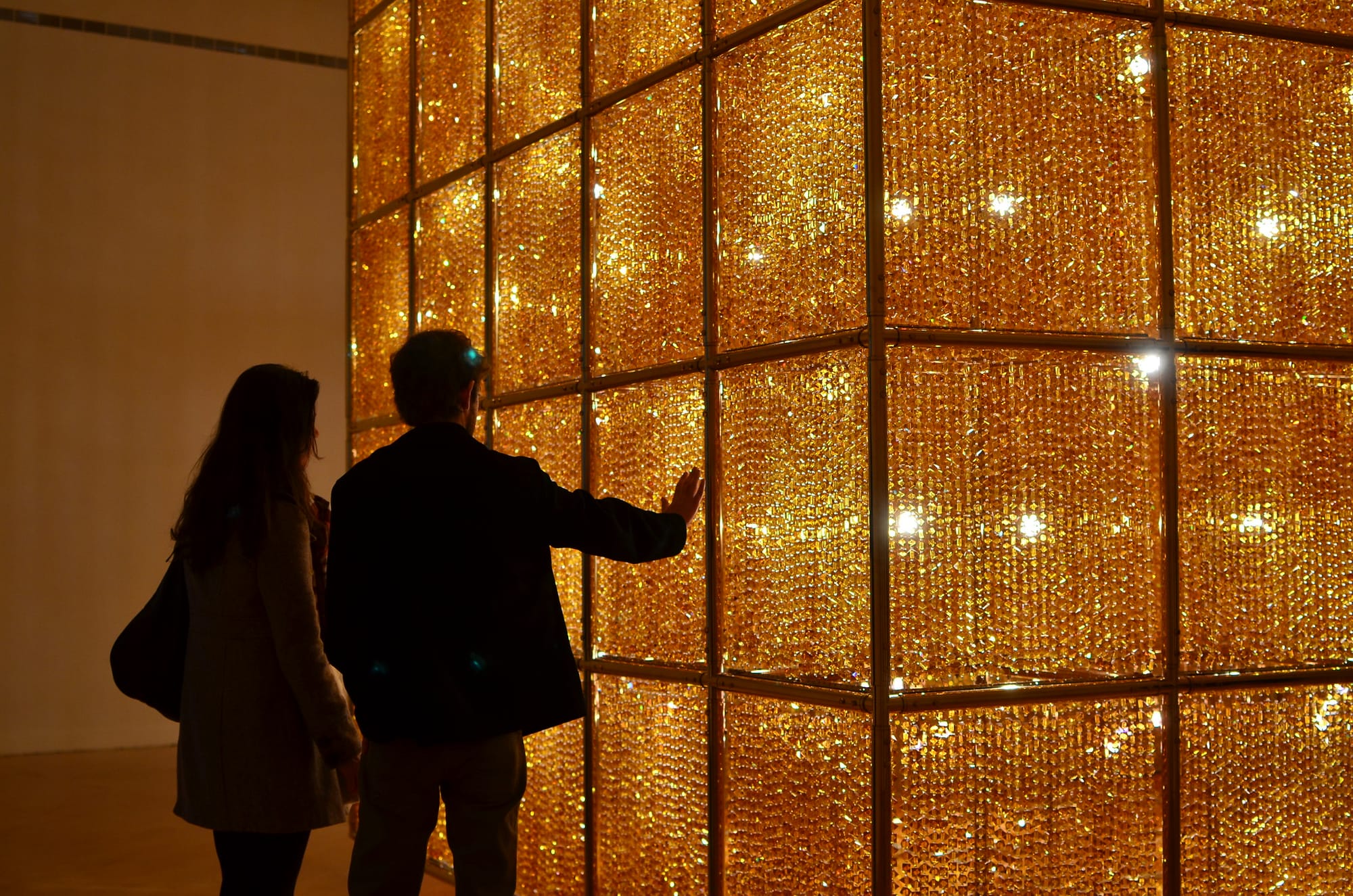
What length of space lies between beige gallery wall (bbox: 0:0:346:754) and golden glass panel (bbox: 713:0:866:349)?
4.58 meters

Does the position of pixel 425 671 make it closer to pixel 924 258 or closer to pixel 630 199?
pixel 924 258

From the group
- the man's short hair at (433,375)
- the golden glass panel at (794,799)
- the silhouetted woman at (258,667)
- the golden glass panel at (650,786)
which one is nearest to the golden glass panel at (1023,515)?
the golden glass panel at (794,799)

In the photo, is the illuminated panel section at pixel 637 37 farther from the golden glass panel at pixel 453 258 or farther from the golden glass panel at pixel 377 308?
the golden glass panel at pixel 377 308

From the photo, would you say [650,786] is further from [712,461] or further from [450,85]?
[450,85]

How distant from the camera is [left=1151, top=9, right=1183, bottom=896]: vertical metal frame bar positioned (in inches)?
99.7

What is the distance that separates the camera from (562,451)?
334cm

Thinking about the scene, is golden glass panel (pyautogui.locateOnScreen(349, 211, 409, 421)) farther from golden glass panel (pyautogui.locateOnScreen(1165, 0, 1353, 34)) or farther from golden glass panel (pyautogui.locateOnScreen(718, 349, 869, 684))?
golden glass panel (pyautogui.locateOnScreen(1165, 0, 1353, 34))

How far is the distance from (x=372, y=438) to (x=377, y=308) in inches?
15.5

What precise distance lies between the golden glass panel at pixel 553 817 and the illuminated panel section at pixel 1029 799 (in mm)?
1059

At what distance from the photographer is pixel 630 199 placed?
3088 mm

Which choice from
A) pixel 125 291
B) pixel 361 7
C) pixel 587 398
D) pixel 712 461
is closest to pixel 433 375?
pixel 712 461

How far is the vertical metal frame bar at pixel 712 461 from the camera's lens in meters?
2.74

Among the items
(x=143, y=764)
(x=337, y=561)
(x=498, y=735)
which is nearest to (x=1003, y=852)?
(x=498, y=735)

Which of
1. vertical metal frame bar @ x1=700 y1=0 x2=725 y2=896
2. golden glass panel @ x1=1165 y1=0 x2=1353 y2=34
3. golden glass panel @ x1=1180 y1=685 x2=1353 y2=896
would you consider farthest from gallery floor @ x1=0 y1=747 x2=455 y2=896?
golden glass panel @ x1=1165 y1=0 x2=1353 y2=34
